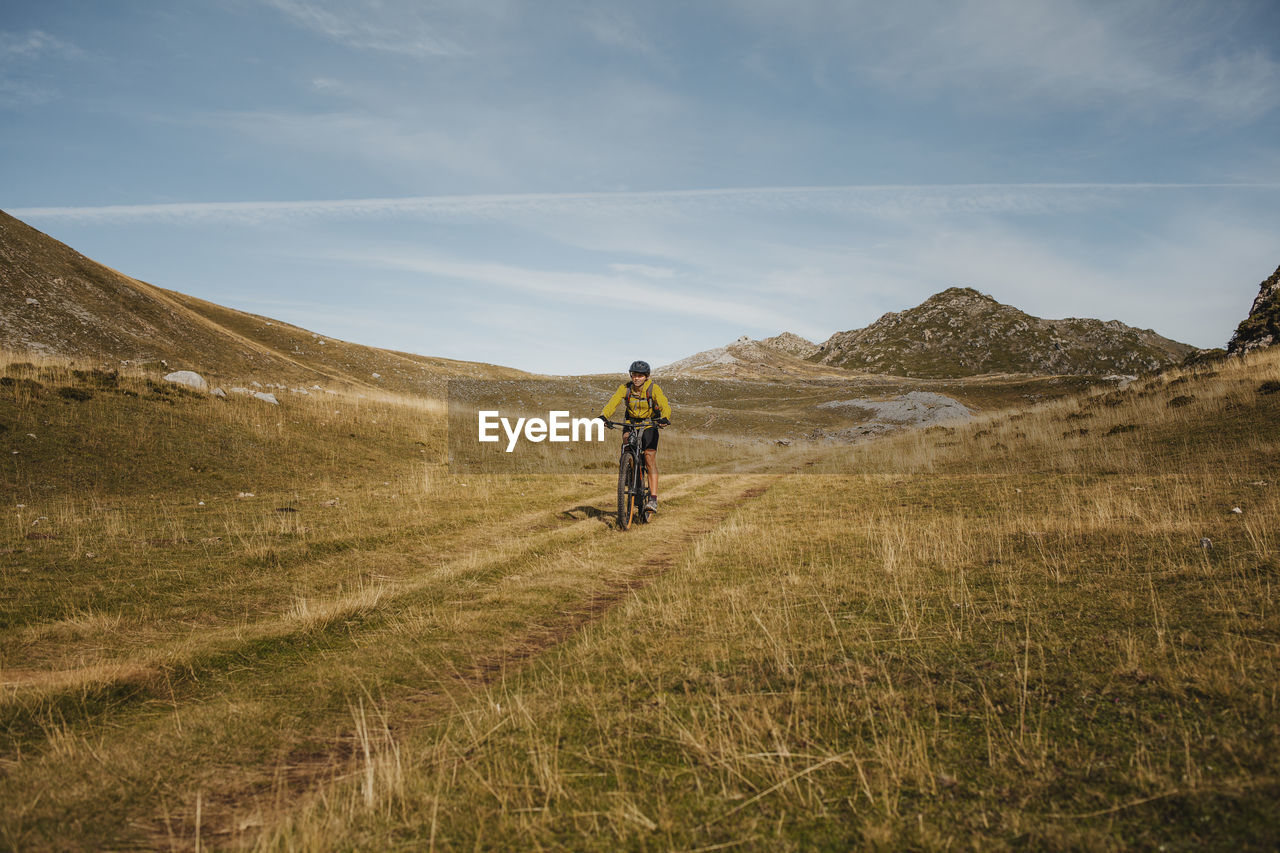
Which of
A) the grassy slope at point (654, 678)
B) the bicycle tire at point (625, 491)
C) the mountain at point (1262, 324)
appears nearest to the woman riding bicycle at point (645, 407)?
the bicycle tire at point (625, 491)

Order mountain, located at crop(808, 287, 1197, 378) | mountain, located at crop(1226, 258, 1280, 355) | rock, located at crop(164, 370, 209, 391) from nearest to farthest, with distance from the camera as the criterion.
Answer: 1. rock, located at crop(164, 370, 209, 391)
2. mountain, located at crop(1226, 258, 1280, 355)
3. mountain, located at crop(808, 287, 1197, 378)

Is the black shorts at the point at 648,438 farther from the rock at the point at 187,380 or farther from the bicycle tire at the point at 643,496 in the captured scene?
the rock at the point at 187,380

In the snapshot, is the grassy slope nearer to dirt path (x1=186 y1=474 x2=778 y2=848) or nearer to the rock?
dirt path (x1=186 y1=474 x2=778 y2=848)

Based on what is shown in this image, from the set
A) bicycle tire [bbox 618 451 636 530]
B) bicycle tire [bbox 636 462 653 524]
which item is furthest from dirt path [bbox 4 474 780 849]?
bicycle tire [bbox 636 462 653 524]

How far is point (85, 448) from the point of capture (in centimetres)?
1305

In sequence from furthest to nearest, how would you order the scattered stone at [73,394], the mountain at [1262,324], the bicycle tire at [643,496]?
the mountain at [1262,324], the scattered stone at [73,394], the bicycle tire at [643,496]

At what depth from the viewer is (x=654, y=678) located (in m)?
4.37

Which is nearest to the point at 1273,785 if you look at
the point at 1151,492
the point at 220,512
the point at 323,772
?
the point at 323,772

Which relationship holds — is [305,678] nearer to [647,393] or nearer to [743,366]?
[647,393]

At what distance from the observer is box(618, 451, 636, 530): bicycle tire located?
1152cm

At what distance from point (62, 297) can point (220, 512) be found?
37.5 metres

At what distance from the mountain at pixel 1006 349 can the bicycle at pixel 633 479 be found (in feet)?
561

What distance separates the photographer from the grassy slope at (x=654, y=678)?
2.80 m

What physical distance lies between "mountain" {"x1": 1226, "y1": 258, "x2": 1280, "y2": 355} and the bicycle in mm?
24322
